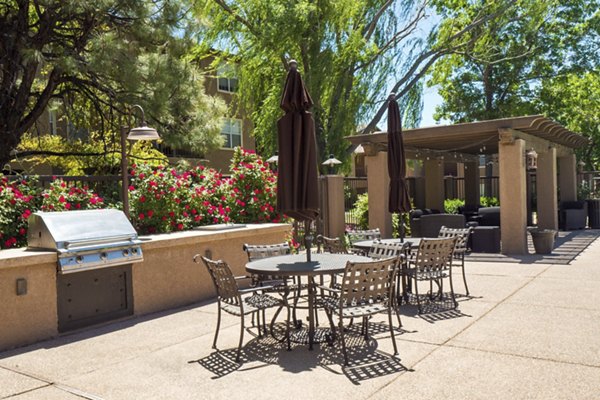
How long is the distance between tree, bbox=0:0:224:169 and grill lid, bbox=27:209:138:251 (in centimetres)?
555

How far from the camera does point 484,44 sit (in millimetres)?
25219

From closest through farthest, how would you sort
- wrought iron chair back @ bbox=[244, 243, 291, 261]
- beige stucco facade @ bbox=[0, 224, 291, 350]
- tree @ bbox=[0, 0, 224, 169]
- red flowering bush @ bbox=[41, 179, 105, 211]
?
beige stucco facade @ bbox=[0, 224, 291, 350], wrought iron chair back @ bbox=[244, 243, 291, 261], red flowering bush @ bbox=[41, 179, 105, 211], tree @ bbox=[0, 0, 224, 169]

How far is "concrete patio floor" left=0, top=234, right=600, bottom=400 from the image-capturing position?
443 centimetres

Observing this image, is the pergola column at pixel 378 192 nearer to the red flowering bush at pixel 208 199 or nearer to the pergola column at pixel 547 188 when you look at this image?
the pergola column at pixel 547 188

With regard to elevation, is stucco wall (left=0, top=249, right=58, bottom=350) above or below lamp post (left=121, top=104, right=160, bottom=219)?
below

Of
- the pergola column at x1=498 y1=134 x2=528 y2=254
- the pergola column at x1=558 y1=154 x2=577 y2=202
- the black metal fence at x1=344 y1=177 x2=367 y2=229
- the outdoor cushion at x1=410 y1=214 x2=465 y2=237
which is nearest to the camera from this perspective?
the pergola column at x1=498 y1=134 x2=528 y2=254

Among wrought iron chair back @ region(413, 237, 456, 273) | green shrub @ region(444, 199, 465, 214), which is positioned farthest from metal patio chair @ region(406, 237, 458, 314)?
green shrub @ region(444, 199, 465, 214)

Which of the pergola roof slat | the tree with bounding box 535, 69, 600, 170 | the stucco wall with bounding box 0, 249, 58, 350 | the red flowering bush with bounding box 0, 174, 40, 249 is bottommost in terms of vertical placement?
the stucco wall with bounding box 0, 249, 58, 350

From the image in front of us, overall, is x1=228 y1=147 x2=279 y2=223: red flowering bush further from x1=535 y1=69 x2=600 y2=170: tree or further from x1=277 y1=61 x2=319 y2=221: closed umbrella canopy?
x1=535 y1=69 x2=600 y2=170: tree

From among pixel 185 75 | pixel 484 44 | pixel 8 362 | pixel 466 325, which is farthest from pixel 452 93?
pixel 8 362

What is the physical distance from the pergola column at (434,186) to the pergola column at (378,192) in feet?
19.8

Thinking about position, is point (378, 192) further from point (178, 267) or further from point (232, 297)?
point (232, 297)

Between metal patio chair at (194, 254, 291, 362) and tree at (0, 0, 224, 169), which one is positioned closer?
metal patio chair at (194, 254, 291, 362)

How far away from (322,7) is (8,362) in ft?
58.1
